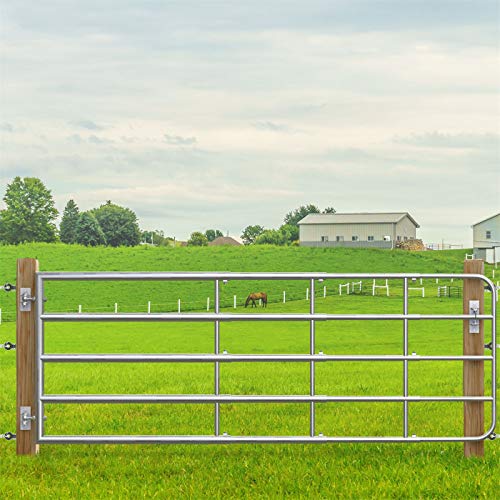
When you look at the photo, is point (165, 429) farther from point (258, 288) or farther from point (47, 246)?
point (47, 246)

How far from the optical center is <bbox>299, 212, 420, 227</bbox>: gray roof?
306ft

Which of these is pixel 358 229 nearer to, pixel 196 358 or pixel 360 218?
pixel 360 218

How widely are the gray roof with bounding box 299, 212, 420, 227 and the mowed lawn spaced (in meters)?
79.5

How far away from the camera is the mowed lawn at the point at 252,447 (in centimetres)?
589

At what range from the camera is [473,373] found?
6.79 m

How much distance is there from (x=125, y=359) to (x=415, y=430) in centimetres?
325

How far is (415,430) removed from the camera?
800 cm

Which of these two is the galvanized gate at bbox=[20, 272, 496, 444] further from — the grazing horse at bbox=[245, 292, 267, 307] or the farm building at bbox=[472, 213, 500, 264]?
the farm building at bbox=[472, 213, 500, 264]

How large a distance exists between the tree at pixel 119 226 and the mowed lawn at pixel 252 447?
79682 mm

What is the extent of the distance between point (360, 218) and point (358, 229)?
177 centimetres

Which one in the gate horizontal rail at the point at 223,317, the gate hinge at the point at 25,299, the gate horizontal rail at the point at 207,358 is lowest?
the gate horizontal rail at the point at 207,358

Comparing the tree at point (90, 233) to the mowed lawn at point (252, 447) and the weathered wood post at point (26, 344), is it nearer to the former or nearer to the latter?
the mowed lawn at point (252, 447)

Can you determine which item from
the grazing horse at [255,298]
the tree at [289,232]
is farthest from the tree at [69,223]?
the grazing horse at [255,298]

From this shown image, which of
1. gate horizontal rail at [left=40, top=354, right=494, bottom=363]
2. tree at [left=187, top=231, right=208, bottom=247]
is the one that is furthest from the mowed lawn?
tree at [left=187, top=231, right=208, bottom=247]
